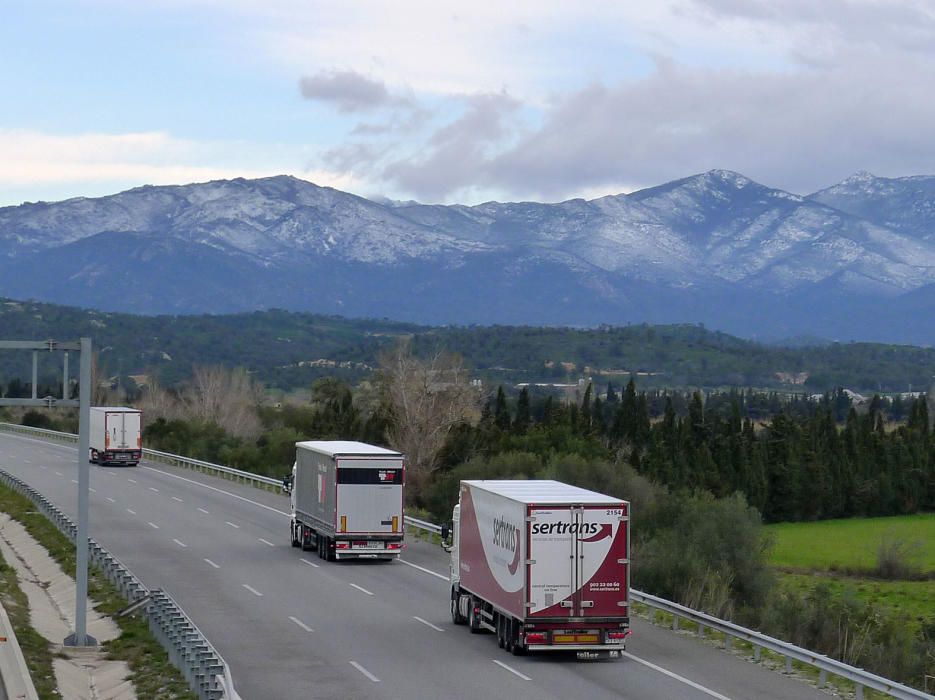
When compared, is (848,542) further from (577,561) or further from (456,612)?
(577,561)

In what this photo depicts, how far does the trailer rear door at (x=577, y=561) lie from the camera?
24.1 meters

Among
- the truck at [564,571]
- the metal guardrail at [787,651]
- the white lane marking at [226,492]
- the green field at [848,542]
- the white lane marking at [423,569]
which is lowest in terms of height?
the green field at [848,542]

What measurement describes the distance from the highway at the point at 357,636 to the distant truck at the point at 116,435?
2482cm

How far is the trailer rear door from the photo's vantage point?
24.1m

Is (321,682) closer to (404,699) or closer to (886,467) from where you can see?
(404,699)

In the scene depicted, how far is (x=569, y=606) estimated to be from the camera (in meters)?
24.3

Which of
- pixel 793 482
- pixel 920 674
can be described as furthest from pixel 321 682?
pixel 793 482

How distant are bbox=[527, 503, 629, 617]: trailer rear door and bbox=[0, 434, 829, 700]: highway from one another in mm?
1078

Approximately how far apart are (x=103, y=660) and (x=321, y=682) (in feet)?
19.9

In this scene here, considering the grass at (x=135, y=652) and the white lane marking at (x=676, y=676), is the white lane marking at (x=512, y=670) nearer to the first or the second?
the white lane marking at (x=676, y=676)

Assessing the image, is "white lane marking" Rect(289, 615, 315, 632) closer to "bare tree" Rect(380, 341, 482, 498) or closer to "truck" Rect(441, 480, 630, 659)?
"truck" Rect(441, 480, 630, 659)

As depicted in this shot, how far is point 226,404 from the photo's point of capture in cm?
13188

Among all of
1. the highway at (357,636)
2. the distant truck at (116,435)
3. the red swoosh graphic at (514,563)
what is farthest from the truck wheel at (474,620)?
the distant truck at (116,435)

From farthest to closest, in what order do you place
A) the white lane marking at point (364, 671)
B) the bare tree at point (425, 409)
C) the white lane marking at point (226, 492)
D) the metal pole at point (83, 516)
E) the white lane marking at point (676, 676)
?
the bare tree at point (425, 409) → the white lane marking at point (226, 492) → the metal pole at point (83, 516) → the white lane marking at point (364, 671) → the white lane marking at point (676, 676)
